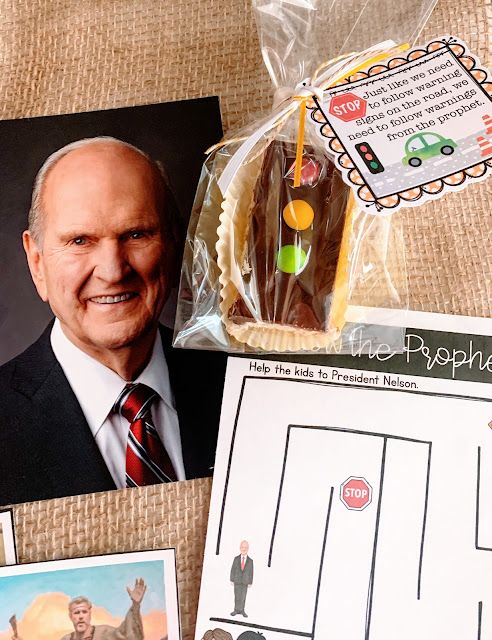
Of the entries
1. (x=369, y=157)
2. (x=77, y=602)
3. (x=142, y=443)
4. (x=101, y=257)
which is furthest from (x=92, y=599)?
(x=369, y=157)

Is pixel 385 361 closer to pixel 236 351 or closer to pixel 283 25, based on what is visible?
pixel 236 351

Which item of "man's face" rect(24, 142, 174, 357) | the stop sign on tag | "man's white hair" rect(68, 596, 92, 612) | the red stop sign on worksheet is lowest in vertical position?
"man's white hair" rect(68, 596, 92, 612)

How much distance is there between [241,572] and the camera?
0.49m

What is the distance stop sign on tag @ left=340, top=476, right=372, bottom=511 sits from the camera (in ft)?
1.63

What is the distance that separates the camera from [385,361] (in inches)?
20.8

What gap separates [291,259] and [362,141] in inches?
3.9

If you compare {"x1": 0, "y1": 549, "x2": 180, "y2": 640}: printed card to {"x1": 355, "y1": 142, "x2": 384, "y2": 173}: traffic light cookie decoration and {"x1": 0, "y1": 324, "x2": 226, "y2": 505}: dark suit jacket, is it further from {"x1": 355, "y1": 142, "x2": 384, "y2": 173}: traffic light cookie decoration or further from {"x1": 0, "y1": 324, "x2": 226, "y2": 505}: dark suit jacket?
{"x1": 355, "y1": 142, "x2": 384, "y2": 173}: traffic light cookie decoration

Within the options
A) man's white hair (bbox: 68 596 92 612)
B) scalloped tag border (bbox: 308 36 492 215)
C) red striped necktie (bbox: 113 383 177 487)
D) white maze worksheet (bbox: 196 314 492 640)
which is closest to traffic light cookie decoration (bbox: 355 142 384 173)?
scalloped tag border (bbox: 308 36 492 215)

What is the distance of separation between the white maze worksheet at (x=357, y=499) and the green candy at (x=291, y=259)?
0.27 ft

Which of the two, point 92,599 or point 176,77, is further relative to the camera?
point 176,77

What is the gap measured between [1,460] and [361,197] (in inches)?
13.3

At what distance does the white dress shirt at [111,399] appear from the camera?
0.52 m

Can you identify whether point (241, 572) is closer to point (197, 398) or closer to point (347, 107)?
point (197, 398)

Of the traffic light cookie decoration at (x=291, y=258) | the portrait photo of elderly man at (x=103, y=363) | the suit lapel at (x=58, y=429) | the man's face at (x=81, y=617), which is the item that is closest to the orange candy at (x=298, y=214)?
the traffic light cookie decoration at (x=291, y=258)
